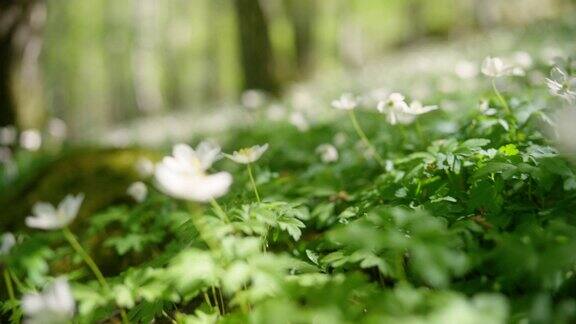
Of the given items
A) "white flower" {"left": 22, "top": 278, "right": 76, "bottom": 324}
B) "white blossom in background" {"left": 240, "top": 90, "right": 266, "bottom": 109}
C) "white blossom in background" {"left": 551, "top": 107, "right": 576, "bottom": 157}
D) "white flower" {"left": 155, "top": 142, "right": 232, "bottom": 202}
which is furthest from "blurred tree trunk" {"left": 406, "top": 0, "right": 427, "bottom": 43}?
"white flower" {"left": 22, "top": 278, "right": 76, "bottom": 324}

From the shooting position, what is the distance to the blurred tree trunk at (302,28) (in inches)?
573

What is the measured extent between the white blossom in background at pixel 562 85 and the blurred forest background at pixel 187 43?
18.6ft

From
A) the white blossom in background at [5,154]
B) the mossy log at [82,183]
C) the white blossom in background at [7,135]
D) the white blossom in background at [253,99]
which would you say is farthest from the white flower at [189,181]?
the white blossom in background at [253,99]

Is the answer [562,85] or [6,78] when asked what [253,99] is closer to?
[6,78]

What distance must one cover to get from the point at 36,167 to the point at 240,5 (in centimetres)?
597

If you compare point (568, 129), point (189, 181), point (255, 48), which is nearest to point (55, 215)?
point (189, 181)

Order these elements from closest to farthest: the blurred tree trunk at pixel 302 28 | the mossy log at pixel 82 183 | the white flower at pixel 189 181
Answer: the white flower at pixel 189 181 → the mossy log at pixel 82 183 → the blurred tree trunk at pixel 302 28

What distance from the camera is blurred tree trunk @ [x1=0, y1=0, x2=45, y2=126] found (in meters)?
5.44

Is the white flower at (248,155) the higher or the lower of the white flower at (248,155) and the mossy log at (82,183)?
the higher

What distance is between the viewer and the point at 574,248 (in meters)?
1.31

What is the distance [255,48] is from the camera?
32.7 feet

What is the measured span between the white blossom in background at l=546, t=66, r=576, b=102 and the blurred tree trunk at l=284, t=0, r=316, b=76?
11542 millimetres

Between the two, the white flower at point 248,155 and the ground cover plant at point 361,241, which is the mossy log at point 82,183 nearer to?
the ground cover plant at point 361,241

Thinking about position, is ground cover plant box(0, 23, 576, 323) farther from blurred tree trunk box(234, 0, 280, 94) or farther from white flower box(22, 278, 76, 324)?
blurred tree trunk box(234, 0, 280, 94)
